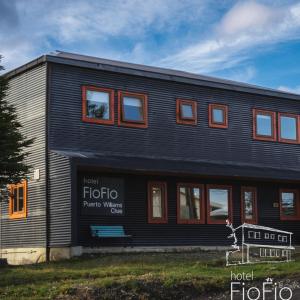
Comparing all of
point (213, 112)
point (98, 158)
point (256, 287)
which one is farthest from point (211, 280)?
point (213, 112)

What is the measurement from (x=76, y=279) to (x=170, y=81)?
13088 mm

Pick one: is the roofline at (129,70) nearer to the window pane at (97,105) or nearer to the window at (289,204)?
the window pane at (97,105)

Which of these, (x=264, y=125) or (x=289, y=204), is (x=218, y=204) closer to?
(x=289, y=204)

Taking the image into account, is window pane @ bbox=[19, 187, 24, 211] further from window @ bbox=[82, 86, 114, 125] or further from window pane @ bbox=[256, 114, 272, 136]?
window pane @ bbox=[256, 114, 272, 136]

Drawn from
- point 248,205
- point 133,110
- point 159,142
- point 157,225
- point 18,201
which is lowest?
point 157,225

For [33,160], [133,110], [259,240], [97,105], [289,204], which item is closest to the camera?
[33,160]

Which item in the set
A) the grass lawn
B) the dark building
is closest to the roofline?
the dark building

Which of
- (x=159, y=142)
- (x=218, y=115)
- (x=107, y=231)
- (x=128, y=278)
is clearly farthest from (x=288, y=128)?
(x=128, y=278)

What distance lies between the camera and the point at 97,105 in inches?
1018

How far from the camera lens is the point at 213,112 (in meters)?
28.9

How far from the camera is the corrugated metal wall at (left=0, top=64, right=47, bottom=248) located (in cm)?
2473

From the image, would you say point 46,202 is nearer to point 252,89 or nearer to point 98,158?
point 98,158

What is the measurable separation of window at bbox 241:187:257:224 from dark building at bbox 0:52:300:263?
56 mm

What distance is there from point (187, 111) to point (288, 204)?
21.5 feet
